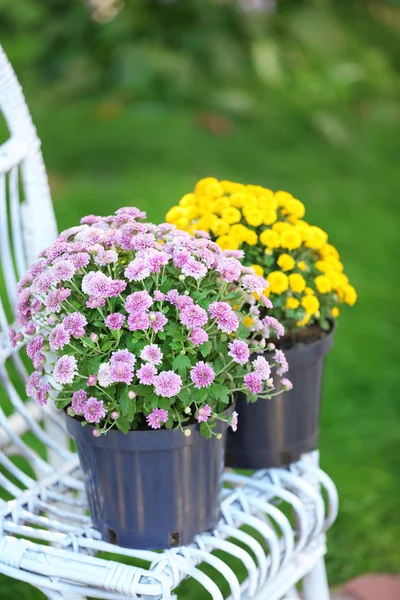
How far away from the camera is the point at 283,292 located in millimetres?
1703

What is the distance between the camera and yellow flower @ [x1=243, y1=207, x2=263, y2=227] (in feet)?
5.57

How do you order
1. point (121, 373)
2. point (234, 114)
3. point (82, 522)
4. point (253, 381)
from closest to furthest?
point (121, 373) < point (253, 381) < point (82, 522) < point (234, 114)

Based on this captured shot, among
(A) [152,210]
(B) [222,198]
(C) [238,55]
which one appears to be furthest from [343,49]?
(B) [222,198]

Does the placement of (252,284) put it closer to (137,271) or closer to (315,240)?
(137,271)

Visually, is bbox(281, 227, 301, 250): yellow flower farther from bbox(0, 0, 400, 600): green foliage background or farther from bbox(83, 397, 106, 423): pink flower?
bbox(0, 0, 400, 600): green foliage background

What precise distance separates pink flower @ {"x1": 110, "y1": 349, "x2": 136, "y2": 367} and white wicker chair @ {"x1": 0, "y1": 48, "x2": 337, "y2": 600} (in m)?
0.32

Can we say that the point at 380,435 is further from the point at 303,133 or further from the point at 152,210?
the point at 303,133

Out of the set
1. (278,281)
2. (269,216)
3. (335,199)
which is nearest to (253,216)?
(269,216)

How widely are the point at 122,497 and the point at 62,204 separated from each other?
9.74 ft

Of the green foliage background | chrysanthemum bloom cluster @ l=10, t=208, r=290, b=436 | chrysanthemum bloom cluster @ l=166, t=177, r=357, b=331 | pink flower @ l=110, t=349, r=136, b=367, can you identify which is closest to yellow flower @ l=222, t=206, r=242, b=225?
chrysanthemum bloom cluster @ l=166, t=177, r=357, b=331

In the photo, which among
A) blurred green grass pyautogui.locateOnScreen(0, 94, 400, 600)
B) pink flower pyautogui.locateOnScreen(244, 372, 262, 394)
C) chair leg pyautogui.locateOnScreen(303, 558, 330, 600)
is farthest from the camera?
blurred green grass pyautogui.locateOnScreen(0, 94, 400, 600)

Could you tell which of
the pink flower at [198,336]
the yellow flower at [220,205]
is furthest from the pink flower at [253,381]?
the yellow flower at [220,205]

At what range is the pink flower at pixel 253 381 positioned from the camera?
4.63 ft

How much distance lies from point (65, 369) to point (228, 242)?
1.60ft
